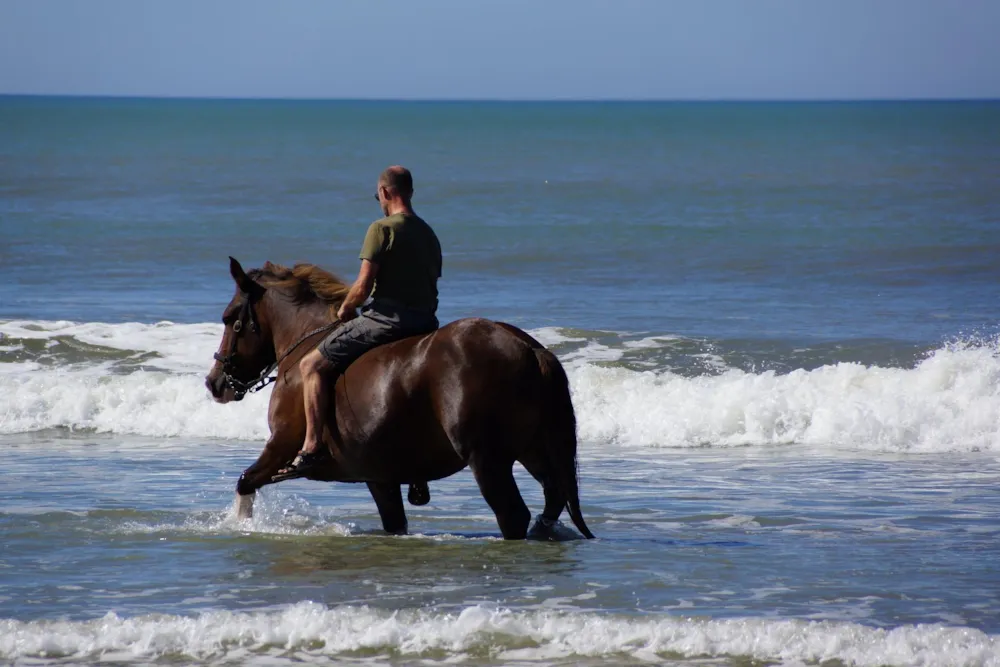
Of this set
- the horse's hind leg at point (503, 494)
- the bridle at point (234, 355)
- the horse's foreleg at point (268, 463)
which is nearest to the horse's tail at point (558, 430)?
the horse's hind leg at point (503, 494)

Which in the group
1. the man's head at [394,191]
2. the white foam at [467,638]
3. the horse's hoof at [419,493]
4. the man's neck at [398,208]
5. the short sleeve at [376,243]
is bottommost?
the white foam at [467,638]

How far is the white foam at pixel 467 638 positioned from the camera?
19.5 feet

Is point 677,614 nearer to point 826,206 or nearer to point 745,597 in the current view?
point 745,597

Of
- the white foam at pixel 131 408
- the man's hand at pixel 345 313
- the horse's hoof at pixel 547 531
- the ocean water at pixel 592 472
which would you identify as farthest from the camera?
the white foam at pixel 131 408

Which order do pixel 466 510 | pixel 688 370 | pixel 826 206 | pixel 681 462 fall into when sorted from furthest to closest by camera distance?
pixel 826 206 < pixel 688 370 < pixel 681 462 < pixel 466 510

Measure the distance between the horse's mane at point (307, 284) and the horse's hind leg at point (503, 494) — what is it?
61.5 inches

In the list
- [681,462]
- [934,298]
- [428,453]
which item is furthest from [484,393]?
[934,298]

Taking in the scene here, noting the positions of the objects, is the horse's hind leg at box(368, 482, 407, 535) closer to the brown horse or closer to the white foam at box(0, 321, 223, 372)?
the brown horse

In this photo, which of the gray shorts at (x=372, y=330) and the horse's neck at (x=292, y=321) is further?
the horse's neck at (x=292, y=321)

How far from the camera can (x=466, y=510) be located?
31.0ft

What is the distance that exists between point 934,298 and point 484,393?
17.2 m

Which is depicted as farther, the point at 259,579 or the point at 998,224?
the point at 998,224

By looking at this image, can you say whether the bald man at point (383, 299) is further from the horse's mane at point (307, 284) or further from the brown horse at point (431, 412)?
the horse's mane at point (307, 284)

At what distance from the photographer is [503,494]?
751 centimetres
